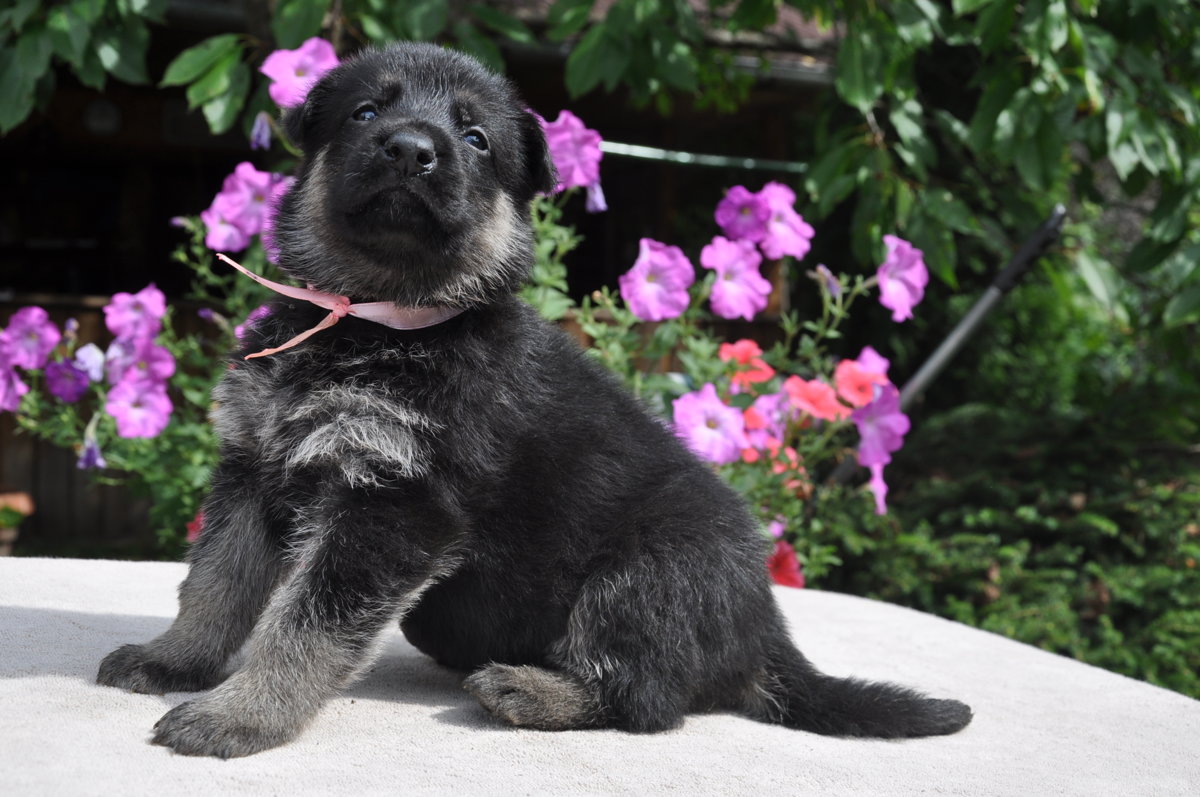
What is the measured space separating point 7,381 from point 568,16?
2.75 m

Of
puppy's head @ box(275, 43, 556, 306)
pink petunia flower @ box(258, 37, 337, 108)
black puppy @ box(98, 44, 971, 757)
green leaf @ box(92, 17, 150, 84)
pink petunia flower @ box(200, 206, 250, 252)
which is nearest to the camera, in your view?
black puppy @ box(98, 44, 971, 757)

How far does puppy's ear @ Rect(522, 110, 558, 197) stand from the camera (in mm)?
3053

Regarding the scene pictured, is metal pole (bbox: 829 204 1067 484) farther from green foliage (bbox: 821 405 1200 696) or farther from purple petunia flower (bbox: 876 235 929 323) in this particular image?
purple petunia flower (bbox: 876 235 929 323)

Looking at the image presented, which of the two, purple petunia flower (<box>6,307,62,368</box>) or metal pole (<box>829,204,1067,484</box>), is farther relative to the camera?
metal pole (<box>829,204,1067,484</box>)

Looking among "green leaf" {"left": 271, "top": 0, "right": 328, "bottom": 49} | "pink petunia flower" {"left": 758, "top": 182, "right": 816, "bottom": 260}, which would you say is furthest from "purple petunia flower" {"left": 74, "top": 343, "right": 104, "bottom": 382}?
"pink petunia flower" {"left": 758, "top": 182, "right": 816, "bottom": 260}

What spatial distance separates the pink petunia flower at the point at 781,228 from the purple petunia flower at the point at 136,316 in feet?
8.37

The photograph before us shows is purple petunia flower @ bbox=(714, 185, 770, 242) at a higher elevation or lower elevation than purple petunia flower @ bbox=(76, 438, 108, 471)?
higher

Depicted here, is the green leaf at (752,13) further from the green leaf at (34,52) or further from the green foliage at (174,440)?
the green leaf at (34,52)

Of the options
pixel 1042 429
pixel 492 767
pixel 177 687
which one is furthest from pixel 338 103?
pixel 1042 429

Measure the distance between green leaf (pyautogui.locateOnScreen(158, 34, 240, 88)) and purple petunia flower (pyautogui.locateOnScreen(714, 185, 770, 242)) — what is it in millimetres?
2170

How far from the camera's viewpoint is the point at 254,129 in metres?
4.59

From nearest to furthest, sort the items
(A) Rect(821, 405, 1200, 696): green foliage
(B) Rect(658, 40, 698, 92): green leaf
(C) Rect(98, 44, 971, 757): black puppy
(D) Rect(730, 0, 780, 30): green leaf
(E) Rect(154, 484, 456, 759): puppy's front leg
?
(E) Rect(154, 484, 456, 759): puppy's front leg
(C) Rect(98, 44, 971, 757): black puppy
(B) Rect(658, 40, 698, 92): green leaf
(D) Rect(730, 0, 780, 30): green leaf
(A) Rect(821, 405, 1200, 696): green foliage

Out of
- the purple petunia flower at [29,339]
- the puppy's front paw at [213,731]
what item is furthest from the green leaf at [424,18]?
the puppy's front paw at [213,731]

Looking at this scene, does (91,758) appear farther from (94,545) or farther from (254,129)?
(94,545)
